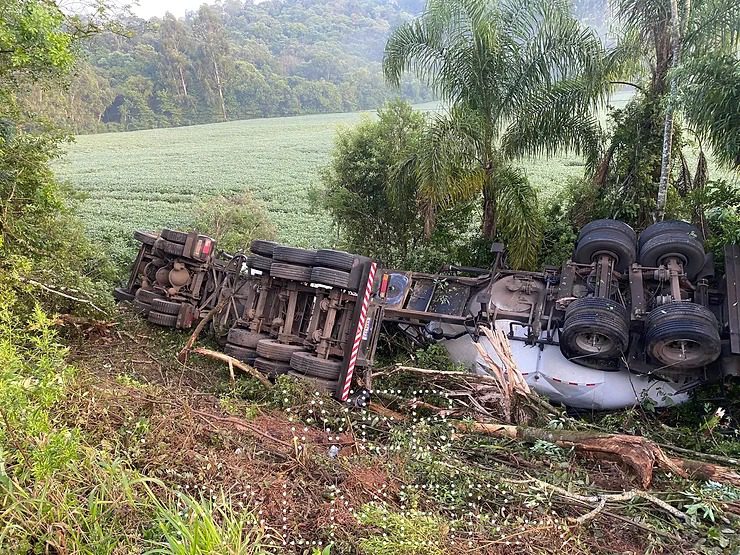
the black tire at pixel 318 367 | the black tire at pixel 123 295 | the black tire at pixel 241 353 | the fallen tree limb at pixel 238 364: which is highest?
the black tire at pixel 123 295

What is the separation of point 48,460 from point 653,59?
29.6 feet

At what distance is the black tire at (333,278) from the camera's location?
5.77 metres

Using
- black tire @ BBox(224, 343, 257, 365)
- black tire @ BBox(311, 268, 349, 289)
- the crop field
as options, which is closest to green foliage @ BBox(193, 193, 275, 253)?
the crop field

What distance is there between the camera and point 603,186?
8.48 meters

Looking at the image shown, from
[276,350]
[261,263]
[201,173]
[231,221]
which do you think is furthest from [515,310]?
[201,173]

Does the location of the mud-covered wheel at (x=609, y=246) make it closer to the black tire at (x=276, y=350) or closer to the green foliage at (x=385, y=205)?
the green foliage at (x=385, y=205)

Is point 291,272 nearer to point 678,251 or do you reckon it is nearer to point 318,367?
point 318,367

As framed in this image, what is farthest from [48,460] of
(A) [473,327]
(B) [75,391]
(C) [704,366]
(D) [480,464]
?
(C) [704,366]

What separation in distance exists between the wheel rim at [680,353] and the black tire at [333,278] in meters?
3.30

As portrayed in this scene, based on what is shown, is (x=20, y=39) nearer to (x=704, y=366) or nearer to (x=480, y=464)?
(x=480, y=464)

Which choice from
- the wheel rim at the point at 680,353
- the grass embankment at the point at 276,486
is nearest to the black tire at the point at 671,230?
the wheel rim at the point at 680,353

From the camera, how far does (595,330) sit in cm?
552

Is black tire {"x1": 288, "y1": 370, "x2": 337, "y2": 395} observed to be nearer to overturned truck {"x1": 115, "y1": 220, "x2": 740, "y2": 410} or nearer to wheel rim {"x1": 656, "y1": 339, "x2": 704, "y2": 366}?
overturned truck {"x1": 115, "y1": 220, "x2": 740, "y2": 410}

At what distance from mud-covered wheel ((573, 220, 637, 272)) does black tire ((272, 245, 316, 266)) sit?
3.51 metres
